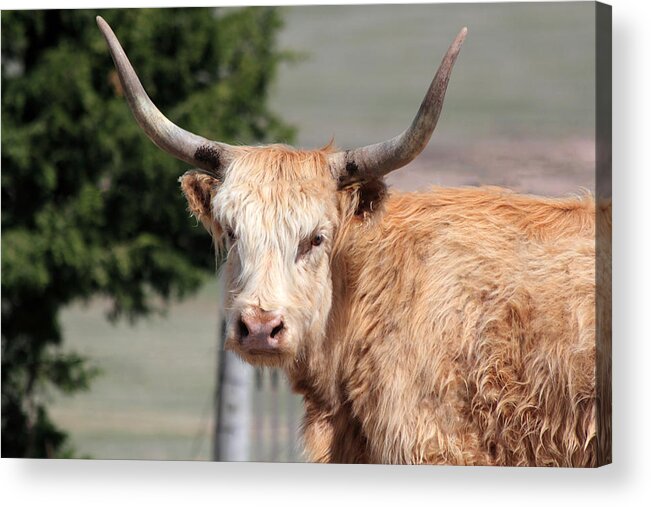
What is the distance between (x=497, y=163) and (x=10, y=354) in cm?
242

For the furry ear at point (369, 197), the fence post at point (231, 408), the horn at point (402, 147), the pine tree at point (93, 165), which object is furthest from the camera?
the pine tree at point (93, 165)

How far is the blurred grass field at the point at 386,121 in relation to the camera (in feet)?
17.1

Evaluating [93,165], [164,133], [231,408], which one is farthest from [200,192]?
[93,165]

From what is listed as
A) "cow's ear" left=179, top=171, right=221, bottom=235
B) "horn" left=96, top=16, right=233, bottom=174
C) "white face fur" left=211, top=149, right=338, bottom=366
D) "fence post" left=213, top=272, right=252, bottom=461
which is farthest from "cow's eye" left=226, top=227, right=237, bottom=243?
"fence post" left=213, top=272, right=252, bottom=461

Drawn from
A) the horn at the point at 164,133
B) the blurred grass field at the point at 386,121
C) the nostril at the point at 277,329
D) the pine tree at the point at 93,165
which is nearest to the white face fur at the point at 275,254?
the nostril at the point at 277,329

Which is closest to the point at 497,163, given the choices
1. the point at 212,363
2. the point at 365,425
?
the point at 365,425

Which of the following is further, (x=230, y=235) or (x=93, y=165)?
(x=93, y=165)

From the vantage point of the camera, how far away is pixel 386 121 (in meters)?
5.57

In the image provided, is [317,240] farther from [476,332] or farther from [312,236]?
[476,332]

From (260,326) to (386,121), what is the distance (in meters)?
1.40

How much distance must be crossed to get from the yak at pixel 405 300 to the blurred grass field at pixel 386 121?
366mm

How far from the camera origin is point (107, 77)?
259 inches

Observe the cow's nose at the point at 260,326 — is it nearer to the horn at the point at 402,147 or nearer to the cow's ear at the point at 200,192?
the cow's ear at the point at 200,192

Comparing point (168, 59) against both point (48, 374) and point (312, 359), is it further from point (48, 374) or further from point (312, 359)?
point (312, 359)
